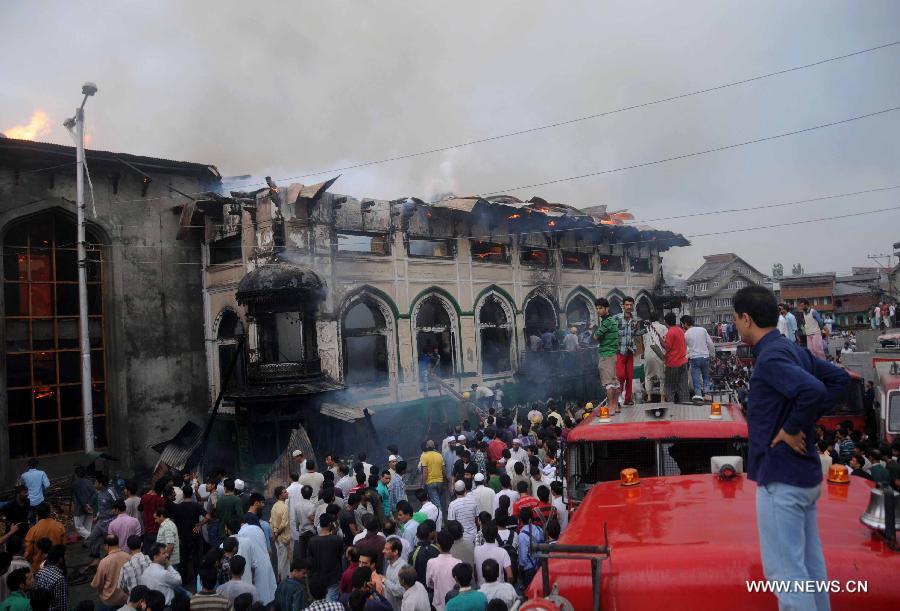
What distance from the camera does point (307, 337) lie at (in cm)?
1825

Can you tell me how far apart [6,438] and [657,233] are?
30580 mm

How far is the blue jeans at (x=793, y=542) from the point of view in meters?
2.90

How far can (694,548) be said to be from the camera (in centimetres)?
355

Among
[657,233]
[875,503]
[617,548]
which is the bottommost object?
[617,548]

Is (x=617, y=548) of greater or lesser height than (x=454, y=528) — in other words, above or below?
above

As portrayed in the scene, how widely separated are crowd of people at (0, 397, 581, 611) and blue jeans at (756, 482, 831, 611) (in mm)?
2311

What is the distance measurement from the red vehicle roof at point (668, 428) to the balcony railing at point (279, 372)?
12.2 metres

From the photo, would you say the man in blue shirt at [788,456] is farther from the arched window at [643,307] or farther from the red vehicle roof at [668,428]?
the arched window at [643,307]

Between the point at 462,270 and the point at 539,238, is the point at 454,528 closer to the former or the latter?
the point at 462,270

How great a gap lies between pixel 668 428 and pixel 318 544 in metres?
4.04

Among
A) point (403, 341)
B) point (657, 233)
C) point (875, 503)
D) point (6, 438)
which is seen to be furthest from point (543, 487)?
point (657, 233)

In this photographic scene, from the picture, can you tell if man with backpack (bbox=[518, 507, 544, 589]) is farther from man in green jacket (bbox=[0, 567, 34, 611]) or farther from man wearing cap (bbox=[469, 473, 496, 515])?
man in green jacket (bbox=[0, 567, 34, 611])

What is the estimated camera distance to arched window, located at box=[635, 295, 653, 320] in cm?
3538

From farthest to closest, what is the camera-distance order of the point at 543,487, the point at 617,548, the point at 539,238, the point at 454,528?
the point at 539,238 < the point at 543,487 < the point at 454,528 < the point at 617,548
